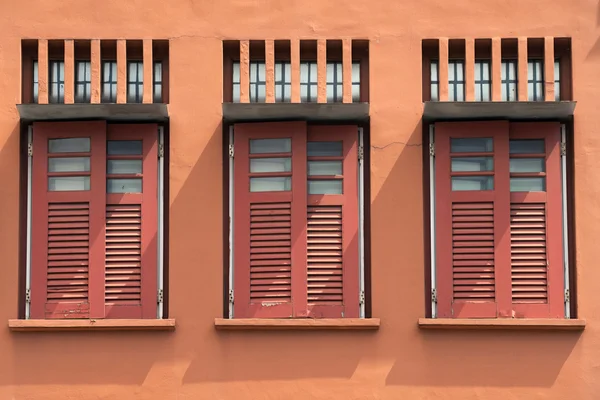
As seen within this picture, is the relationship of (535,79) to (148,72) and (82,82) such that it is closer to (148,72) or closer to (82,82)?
(148,72)

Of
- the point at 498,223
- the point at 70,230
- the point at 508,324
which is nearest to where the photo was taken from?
the point at 508,324

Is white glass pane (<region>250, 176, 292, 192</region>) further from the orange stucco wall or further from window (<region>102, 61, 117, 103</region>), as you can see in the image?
window (<region>102, 61, 117, 103</region>)

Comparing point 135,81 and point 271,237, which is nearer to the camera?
point 271,237

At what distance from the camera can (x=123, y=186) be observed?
11.7m

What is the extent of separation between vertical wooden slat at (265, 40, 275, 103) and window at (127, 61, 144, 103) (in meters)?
1.24

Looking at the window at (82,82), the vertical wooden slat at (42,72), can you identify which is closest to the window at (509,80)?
the window at (82,82)

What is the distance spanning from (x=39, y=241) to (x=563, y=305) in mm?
4974

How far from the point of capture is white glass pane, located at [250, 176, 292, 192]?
11.6 metres

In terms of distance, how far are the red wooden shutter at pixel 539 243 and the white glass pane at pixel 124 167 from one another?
3569 millimetres

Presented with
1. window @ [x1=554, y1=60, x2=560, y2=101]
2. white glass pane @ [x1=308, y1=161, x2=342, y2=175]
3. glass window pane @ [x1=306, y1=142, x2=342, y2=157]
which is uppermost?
window @ [x1=554, y1=60, x2=560, y2=101]

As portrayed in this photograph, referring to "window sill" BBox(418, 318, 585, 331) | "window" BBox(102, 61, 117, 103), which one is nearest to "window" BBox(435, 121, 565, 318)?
"window sill" BBox(418, 318, 585, 331)

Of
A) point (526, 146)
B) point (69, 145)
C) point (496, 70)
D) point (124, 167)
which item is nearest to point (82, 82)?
point (69, 145)

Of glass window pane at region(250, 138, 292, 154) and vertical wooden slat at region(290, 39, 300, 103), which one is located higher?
vertical wooden slat at region(290, 39, 300, 103)

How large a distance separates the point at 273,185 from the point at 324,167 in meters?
0.52
